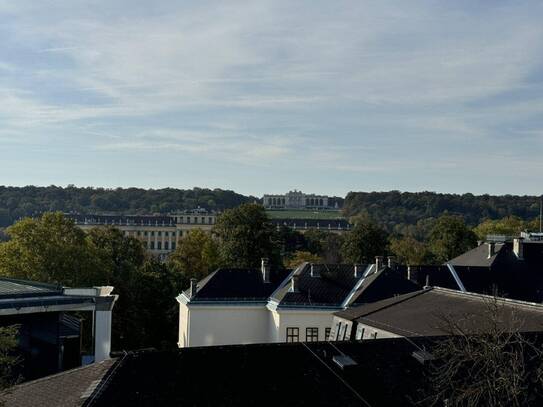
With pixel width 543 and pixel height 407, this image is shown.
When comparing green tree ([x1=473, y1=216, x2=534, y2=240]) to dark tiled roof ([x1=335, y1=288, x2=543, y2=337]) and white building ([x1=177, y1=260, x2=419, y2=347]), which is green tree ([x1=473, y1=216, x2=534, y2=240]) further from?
dark tiled roof ([x1=335, y1=288, x2=543, y2=337])

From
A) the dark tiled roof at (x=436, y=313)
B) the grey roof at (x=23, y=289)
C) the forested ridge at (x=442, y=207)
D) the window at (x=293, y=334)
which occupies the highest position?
the forested ridge at (x=442, y=207)

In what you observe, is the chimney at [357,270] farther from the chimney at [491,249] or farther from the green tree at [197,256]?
the green tree at [197,256]

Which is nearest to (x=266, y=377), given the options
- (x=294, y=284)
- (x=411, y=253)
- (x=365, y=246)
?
(x=294, y=284)

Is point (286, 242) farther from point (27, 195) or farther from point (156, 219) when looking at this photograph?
point (27, 195)

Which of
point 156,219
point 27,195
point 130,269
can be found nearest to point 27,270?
point 130,269

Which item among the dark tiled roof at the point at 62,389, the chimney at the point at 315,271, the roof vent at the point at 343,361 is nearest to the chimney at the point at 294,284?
the chimney at the point at 315,271

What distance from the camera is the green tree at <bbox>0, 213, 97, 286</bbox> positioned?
44.4 meters

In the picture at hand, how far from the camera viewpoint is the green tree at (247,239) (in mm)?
64750

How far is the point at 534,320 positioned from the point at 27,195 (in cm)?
14399

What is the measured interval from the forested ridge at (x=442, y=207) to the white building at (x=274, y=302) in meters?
100

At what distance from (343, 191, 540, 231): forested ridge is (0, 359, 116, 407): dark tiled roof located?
4886 inches

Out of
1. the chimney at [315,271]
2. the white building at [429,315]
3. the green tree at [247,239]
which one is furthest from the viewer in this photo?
the green tree at [247,239]

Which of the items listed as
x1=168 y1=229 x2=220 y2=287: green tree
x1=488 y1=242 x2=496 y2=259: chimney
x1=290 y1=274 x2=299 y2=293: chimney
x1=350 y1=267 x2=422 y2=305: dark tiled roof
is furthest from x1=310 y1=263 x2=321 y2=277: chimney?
x1=168 y1=229 x2=220 y2=287: green tree

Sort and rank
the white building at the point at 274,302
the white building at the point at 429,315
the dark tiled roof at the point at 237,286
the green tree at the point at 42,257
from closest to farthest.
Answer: the white building at the point at 429,315 < the white building at the point at 274,302 < the dark tiled roof at the point at 237,286 < the green tree at the point at 42,257
